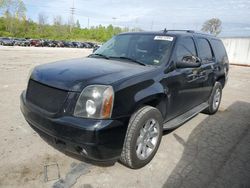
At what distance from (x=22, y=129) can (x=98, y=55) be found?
6.28 ft

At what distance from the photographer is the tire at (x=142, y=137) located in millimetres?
2951

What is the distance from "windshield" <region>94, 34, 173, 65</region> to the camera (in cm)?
378

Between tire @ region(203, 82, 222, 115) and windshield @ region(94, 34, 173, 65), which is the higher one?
windshield @ region(94, 34, 173, 65)

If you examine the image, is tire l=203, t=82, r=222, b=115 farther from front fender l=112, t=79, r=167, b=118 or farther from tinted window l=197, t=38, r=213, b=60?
front fender l=112, t=79, r=167, b=118

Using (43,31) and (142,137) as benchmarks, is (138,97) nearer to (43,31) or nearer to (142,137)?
(142,137)

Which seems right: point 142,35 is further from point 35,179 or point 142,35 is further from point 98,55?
point 35,179

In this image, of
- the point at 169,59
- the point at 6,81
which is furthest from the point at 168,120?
the point at 6,81

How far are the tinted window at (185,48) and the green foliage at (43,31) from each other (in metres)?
70.5

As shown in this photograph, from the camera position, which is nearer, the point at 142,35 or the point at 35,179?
the point at 35,179

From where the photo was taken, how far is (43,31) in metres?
75.3

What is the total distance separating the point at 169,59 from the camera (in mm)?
3715

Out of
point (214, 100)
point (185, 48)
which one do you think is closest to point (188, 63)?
point (185, 48)

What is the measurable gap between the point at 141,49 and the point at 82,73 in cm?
138

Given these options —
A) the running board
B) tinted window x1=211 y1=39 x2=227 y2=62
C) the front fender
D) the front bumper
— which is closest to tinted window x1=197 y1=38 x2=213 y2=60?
tinted window x1=211 y1=39 x2=227 y2=62
